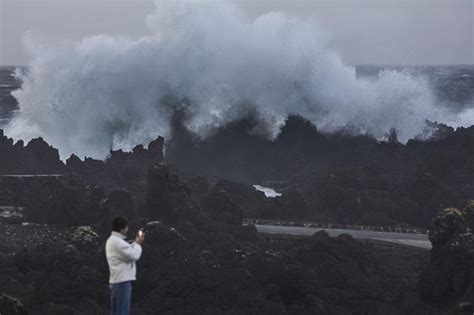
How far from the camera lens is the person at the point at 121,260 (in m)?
9.45

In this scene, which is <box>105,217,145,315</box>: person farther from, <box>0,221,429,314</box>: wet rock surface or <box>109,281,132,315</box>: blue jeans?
<box>0,221,429,314</box>: wet rock surface

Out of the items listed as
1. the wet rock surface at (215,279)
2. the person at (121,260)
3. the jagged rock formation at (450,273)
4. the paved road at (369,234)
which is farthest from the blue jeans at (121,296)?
the paved road at (369,234)

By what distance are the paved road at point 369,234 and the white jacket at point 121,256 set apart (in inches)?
656

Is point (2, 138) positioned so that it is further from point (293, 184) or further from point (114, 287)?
point (114, 287)

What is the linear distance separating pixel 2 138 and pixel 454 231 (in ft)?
76.0

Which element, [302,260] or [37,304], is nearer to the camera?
[37,304]

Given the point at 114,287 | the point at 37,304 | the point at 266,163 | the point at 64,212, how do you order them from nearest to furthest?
the point at 114,287 < the point at 37,304 < the point at 64,212 < the point at 266,163

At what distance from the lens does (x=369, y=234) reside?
26734 mm

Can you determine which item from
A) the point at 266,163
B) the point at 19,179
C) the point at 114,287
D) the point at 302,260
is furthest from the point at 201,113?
the point at 114,287

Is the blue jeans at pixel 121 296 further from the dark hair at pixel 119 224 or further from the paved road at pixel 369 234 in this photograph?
the paved road at pixel 369 234

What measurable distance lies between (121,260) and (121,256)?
89 millimetres

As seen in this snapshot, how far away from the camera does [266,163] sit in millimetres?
43156

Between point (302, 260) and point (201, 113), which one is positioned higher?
point (201, 113)

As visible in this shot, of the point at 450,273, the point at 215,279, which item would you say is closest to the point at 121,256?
the point at 215,279
